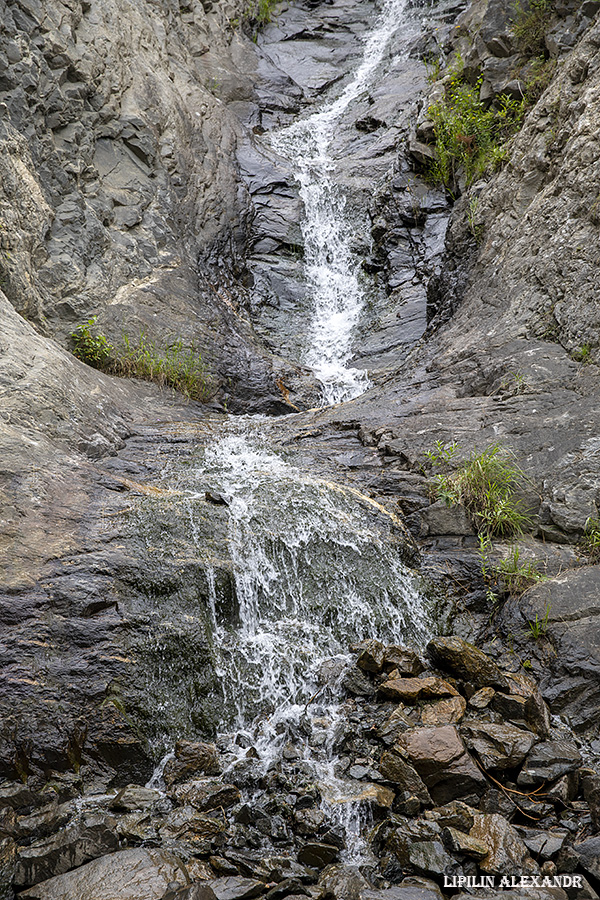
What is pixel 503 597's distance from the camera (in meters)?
4.98

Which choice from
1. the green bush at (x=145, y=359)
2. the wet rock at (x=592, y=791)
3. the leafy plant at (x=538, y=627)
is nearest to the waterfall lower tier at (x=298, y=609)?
the leafy plant at (x=538, y=627)

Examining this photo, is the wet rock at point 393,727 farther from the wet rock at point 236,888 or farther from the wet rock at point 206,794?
the wet rock at point 236,888

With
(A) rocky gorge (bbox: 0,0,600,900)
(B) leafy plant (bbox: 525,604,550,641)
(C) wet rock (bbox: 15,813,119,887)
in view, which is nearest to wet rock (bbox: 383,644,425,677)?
(A) rocky gorge (bbox: 0,0,600,900)

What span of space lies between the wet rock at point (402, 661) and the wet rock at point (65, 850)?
83.8 inches

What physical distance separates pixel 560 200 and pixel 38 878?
779 centimetres

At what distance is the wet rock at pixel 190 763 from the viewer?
3656mm

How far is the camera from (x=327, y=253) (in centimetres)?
1209

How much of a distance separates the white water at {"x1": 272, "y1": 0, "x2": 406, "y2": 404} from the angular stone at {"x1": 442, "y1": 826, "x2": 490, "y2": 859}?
666 centimetres

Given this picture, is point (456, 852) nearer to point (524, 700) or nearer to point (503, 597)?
point (524, 700)

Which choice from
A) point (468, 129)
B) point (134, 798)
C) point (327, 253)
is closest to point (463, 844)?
point (134, 798)

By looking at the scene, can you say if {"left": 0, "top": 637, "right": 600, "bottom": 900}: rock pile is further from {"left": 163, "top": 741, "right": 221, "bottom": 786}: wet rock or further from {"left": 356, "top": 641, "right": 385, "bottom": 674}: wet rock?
{"left": 356, "top": 641, "right": 385, "bottom": 674}: wet rock

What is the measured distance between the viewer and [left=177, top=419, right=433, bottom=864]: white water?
3.99 m

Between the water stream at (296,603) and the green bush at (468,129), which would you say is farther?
the green bush at (468,129)

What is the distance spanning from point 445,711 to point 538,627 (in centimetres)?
110
